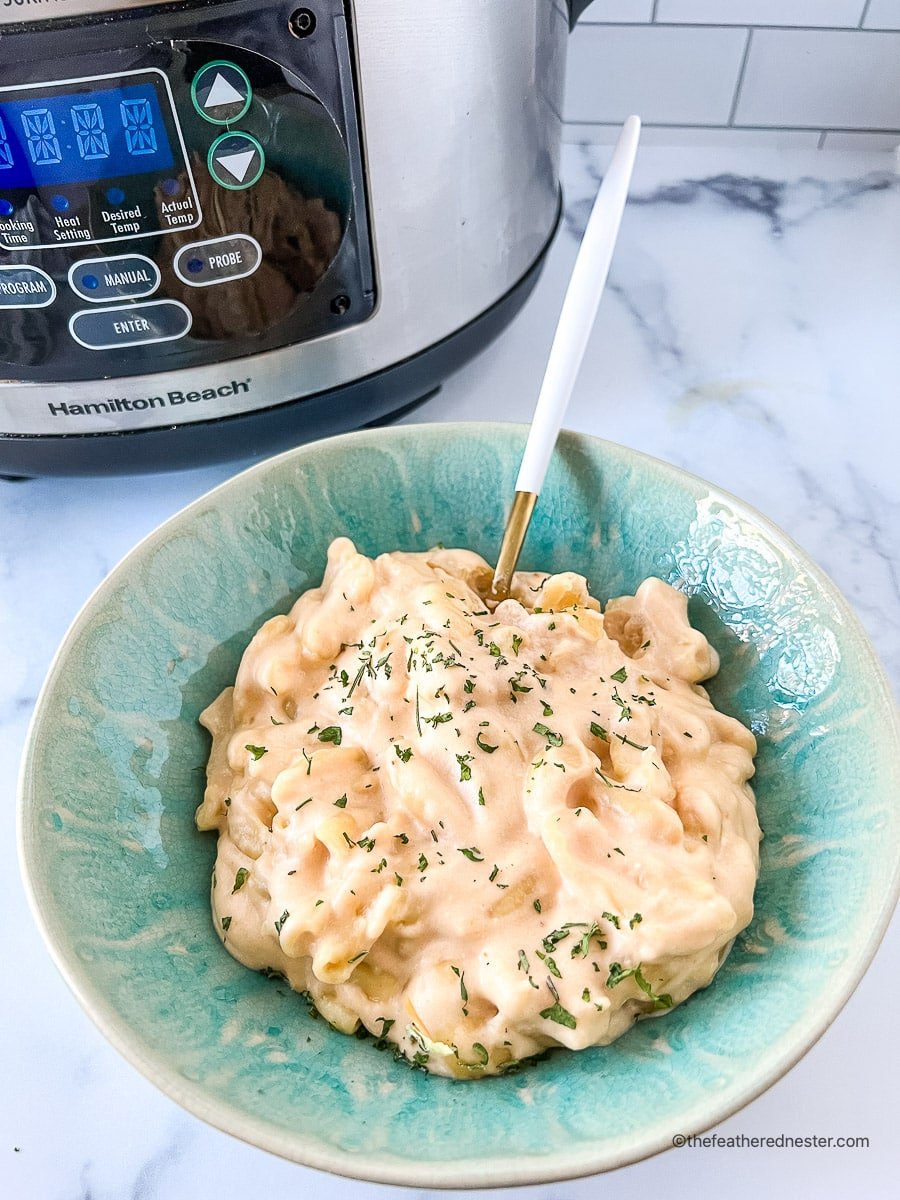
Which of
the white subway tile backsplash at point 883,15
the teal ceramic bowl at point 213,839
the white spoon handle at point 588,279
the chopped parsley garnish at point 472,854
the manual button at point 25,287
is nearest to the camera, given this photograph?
the teal ceramic bowl at point 213,839

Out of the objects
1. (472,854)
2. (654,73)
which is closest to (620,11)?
(654,73)

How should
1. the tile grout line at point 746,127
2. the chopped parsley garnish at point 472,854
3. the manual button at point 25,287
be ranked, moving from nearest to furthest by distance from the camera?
1. the chopped parsley garnish at point 472,854
2. the manual button at point 25,287
3. the tile grout line at point 746,127

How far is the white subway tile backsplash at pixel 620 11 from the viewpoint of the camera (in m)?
1.41

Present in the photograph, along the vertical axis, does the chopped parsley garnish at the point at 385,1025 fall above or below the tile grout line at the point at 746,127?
above

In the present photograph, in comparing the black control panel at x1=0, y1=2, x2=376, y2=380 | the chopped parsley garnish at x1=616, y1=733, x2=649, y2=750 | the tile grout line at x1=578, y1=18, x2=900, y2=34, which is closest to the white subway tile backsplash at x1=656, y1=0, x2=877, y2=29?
the tile grout line at x1=578, y1=18, x2=900, y2=34

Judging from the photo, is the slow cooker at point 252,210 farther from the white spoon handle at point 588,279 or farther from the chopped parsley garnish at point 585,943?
the chopped parsley garnish at point 585,943

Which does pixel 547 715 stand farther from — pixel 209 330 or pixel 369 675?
pixel 209 330

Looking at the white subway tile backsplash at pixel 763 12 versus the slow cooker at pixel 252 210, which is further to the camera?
the white subway tile backsplash at pixel 763 12

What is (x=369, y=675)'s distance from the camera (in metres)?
0.85

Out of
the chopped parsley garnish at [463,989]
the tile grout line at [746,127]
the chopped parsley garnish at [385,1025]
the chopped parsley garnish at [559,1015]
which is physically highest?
the chopped parsley garnish at [559,1015]

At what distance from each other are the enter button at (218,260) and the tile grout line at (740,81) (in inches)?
34.3

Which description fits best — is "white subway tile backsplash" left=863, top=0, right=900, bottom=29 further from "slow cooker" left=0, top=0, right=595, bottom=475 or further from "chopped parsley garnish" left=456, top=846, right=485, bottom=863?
"chopped parsley garnish" left=456, top=846, right=485, bottom=863

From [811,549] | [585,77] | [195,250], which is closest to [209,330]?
[195,250]

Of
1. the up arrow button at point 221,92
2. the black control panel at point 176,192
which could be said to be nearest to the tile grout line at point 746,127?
the black control panel at point 176,192
